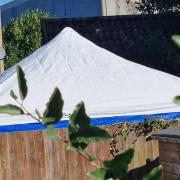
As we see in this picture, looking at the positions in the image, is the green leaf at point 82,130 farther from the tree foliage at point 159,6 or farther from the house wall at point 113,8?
the house wall at point 113,8

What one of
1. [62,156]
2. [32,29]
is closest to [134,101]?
[62,156]

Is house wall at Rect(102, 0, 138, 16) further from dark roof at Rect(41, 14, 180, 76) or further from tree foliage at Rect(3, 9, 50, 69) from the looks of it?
dark roof at Rect(41, 14, 180, 76)

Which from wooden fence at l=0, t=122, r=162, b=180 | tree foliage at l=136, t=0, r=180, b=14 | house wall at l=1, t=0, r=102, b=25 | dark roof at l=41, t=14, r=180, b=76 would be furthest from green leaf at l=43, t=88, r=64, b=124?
house wall at l=1, t=0, r=102, b=25

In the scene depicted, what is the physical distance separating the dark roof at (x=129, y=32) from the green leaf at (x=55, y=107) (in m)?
10.0

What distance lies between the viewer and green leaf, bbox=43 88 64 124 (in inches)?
42.2

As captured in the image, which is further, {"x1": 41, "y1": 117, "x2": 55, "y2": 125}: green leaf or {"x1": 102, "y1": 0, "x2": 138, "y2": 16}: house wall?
{"x1": 102, "y1": 0, "x2": 138, "y2": 16}: house wall

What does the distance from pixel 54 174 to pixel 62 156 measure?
20cm

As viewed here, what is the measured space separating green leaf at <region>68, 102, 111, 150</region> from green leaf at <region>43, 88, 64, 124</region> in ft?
0.12

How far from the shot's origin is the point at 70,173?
6.43m

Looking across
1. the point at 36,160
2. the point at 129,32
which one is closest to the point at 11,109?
the point at 36,160

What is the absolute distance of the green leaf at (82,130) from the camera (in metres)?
1.05

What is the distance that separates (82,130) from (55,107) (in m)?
0.07

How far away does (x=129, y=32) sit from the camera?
12875 mm

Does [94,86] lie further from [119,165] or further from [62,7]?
[62,7]
